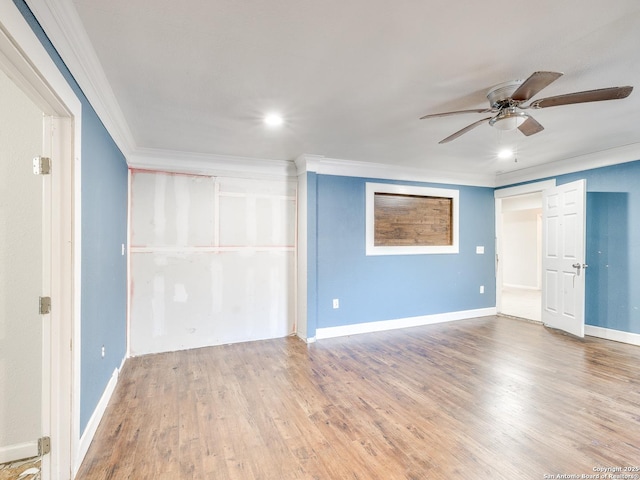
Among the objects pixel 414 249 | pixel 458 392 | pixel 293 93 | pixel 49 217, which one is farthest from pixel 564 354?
pixel 49 217

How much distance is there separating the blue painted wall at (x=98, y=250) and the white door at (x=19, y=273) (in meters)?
0.21

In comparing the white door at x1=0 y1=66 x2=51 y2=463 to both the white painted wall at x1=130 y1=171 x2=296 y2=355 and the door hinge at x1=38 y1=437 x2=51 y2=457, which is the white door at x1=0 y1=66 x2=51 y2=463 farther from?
the white painted wall at x1=130 y1=171 x2=296 y2=355

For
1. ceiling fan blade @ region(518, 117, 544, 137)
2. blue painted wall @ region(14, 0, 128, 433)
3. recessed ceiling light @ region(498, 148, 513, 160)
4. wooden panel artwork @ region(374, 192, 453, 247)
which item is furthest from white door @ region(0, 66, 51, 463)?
recessed ceiling light @ region(498, 148, 513, 160)

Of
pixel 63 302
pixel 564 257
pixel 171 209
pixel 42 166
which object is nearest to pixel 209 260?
pixel 171 209

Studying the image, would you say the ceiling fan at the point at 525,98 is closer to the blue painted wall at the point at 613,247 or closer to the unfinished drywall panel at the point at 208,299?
the blue painted wall at the point at 613,247

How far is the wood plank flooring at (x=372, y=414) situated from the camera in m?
1.77

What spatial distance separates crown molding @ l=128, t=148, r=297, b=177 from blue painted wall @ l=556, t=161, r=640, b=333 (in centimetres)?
408

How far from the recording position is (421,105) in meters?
2.43

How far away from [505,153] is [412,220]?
150cm

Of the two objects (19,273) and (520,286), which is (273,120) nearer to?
(19,273)

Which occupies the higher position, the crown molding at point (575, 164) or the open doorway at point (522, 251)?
the crown molding at point (575, 164)

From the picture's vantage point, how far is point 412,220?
4.78 meters

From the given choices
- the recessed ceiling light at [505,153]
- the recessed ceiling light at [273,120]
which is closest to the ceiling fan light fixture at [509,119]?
the recessed ceiling light at [505,153]

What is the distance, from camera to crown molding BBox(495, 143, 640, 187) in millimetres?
3718
